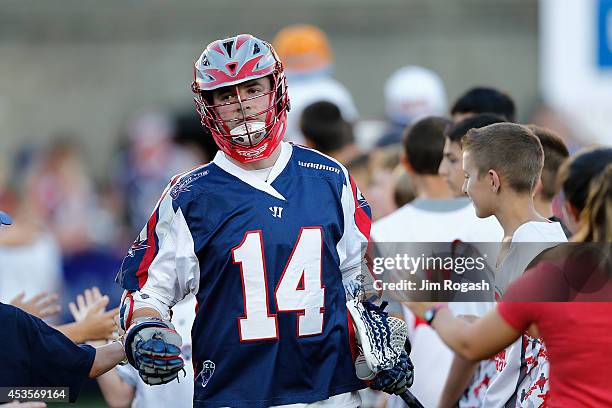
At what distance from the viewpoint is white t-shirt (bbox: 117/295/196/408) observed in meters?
5.43

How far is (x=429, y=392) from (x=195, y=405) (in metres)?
1.51

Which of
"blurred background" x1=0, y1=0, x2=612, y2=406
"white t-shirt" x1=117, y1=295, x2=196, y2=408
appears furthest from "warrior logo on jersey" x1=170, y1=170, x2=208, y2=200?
"blurred background" x1=0, y1=0, x2=612, y2=406

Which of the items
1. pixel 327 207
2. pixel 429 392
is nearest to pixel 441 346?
pixel 429 392

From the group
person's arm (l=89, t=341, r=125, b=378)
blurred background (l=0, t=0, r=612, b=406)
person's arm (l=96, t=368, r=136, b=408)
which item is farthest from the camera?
blurred background (l=0, t=0, r=612, b=406)

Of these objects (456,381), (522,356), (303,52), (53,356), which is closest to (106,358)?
(53,356)

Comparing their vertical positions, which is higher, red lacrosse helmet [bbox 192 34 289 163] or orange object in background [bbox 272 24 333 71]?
red lacrosse helmet [bbox 192 34 289 163]

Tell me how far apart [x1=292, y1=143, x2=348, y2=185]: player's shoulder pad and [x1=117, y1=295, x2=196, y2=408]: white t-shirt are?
3.35 ft

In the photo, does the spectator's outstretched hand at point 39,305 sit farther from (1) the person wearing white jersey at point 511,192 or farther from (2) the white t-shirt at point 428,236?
(1) the person wearing white jersey at point 511,192

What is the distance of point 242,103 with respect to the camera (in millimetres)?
4816

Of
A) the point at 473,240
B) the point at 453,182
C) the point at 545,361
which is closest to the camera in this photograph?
the point at 545,361

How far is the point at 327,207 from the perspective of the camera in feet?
15.7

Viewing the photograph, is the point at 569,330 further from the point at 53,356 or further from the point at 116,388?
the point at 116,388

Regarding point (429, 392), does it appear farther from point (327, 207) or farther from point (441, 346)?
point (327, 207)

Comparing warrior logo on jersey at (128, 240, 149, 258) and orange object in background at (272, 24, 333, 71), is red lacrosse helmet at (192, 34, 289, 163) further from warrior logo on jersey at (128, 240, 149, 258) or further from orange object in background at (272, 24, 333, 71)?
orange object in background at (272, 24, 333, 71)
